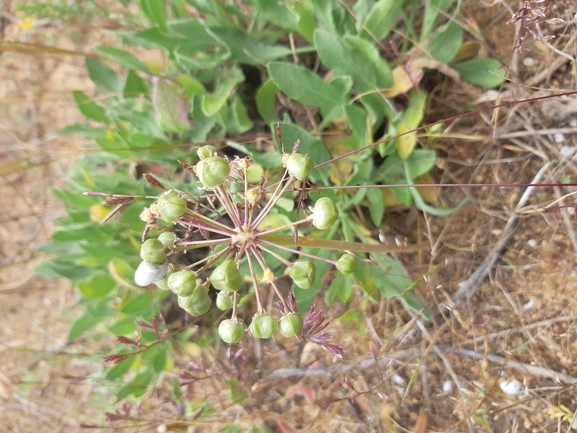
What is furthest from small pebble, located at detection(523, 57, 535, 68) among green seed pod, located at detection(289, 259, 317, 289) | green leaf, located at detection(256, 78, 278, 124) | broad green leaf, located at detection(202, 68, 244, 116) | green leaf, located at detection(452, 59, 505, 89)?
green seed pod, located at detection(289, 259, 317, 289)

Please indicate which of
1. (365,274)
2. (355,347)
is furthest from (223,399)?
(365,274)

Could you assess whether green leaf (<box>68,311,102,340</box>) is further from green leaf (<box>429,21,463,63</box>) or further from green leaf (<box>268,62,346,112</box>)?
green leaf (<box>429,21,463,63</box>)

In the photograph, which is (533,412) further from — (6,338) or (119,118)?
(6,338)

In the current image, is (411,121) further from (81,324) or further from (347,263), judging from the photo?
(81,324)

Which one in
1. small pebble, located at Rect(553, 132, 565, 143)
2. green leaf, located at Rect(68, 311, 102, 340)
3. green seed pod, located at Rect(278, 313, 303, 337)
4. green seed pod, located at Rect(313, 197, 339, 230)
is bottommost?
green leaf, located at Rect(68, 311, 102, 340)

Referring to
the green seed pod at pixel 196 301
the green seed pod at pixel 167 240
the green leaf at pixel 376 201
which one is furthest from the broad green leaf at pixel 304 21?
the green seed pod at pixel 196 301

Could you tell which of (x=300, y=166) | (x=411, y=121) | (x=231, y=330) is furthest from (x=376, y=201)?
(x=231, y=330)
